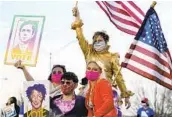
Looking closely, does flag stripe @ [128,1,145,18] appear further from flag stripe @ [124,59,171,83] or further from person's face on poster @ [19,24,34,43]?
person's face on poster @ [19,24,34,43]

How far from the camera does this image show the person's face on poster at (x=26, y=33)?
7473 millimetres

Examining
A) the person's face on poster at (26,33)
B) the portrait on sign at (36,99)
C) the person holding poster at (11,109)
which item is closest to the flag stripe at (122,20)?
the person's face on poster at (26,33)

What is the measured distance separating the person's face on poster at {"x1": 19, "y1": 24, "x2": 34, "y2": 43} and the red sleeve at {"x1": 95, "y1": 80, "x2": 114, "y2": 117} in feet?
3.33

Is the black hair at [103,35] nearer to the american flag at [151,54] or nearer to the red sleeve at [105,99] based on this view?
the american flag at [151,54]

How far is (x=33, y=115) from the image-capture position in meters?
7.38

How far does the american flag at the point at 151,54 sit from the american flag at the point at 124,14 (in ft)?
0.32

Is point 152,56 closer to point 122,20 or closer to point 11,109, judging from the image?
point 122,20

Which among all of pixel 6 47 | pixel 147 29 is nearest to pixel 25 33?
pixel 6 47

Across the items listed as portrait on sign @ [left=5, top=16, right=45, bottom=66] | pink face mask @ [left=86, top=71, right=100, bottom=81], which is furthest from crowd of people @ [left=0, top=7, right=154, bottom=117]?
portrait on sign @ [left=5, top=16, right=45, bottom=66]

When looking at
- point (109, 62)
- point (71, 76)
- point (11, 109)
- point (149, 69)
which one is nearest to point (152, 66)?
point (149, 69)

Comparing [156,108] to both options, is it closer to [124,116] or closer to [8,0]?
[124,116]

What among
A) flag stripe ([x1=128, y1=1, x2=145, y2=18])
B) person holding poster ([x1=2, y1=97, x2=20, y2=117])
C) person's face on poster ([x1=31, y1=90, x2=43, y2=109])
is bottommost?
person holding poster ([x1=2, y1=97, x2=20, y2=117])

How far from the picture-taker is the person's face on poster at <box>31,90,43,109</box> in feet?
24.1

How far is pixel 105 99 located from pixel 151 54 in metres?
0.75
